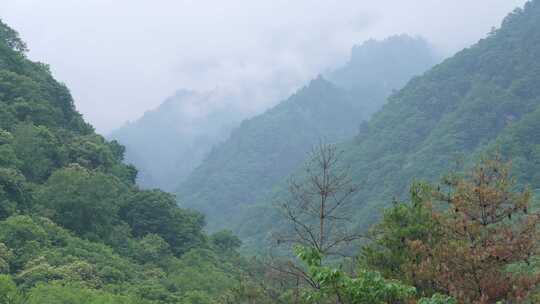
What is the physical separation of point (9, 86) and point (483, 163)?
2820 cm

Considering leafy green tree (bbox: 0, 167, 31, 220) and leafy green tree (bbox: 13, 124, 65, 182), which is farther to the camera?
leafy green tree (bbox: 13, 124, 65, 182)

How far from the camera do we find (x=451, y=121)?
6556 centimetres

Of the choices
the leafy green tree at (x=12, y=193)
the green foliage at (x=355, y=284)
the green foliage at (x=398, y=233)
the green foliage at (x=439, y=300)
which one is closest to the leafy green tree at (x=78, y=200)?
the leafy green tree at (x=12, y=193)

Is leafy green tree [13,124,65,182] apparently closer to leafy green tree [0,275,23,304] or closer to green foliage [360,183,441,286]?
leafy green tree [0,275,23,304]

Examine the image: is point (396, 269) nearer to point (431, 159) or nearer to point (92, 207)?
point (92, 207)

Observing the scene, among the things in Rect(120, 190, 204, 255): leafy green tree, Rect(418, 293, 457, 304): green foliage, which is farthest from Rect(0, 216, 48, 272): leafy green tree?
Rect(418, 293, 457, 304): green foliage

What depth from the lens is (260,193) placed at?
10219cm

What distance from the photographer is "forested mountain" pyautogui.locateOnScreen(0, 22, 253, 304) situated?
1956 cm

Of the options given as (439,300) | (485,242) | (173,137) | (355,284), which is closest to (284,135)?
(173,137)

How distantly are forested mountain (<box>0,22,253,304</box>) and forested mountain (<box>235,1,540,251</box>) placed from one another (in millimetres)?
22481

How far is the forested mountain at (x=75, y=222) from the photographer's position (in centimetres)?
1956

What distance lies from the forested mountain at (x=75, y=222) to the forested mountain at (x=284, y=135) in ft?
164

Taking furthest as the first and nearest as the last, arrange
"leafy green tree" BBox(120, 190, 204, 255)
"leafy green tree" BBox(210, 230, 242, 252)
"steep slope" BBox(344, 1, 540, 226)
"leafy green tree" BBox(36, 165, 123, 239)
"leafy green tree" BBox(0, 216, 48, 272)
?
"steep slope" BBox(344, 1, 540, 226)
"leafy green tree" BBox(210, 230, 242, 252)
"leafy green tree" BBox(120, 190, 204, 255)
"leafy green tree" BBox(36, 165, 123, 239)
"leafy green tree" BBox(0, 216, 48, 272)

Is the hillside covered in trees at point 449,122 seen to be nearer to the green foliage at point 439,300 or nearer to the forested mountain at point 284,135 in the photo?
the forested mountain at point 284,135
